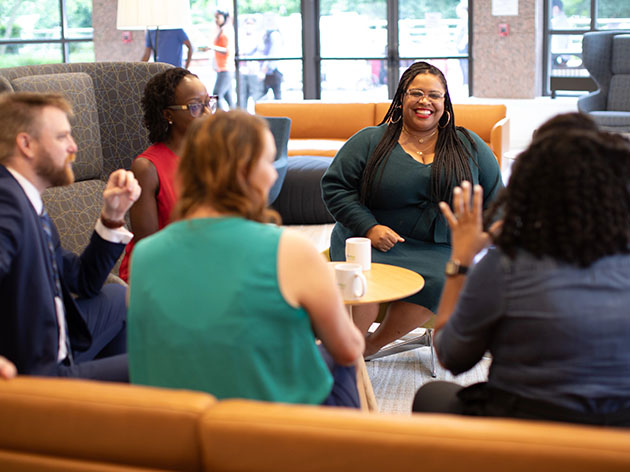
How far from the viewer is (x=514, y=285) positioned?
1.48 metres

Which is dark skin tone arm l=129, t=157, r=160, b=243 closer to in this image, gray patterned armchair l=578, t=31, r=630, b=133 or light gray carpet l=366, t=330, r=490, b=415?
light gray carpet l=366, t=330, r=490, b=415

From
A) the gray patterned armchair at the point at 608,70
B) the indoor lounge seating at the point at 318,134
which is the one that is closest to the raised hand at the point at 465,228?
the indoor lounge seating at the point at 318,134

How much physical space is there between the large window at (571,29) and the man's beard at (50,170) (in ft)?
25.6

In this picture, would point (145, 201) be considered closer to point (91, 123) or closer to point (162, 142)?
point (162, 142)

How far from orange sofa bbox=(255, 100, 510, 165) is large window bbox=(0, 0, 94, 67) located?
4.62 metres

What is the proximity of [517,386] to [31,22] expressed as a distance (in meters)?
10.4

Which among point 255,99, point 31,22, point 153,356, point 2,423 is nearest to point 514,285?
point 153,356

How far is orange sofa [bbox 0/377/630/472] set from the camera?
46.8 inches

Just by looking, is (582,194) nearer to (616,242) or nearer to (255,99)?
(616,242)

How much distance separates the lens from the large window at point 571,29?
354 inches

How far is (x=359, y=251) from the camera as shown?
2.77 meters

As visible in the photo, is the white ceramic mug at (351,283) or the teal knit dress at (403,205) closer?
the white ceramic mug at (351,283)

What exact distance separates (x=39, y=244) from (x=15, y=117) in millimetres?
338

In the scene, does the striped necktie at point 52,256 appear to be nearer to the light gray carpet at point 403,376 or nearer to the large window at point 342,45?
the light gray carpet at point 403,376
